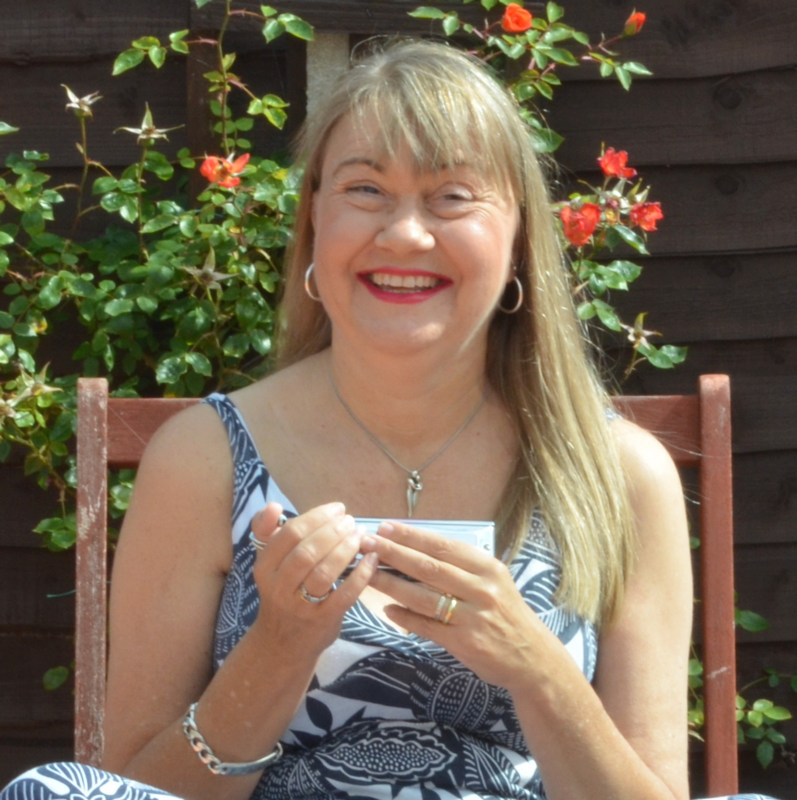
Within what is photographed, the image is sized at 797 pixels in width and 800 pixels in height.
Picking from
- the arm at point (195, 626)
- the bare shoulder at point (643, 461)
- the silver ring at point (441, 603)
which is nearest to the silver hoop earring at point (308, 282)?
the arm at point (195, 626)

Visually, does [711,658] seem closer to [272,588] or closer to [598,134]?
[272,588]

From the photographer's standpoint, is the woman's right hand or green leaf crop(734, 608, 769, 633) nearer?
the woman's right hand

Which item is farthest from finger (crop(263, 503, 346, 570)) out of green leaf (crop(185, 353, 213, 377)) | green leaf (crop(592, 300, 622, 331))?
green leaf (crop(592, 300, 622, 331))

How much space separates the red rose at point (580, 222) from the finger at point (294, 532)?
1081 millimetres

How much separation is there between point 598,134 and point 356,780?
1.58 m

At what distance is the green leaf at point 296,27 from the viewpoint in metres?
2.33

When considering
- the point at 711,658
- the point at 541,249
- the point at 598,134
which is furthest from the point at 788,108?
the point at 711,658

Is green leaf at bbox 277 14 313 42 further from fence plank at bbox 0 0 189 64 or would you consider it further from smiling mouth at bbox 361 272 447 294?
smiling mouth at bbox 361 272 447 294

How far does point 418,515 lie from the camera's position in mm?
1744

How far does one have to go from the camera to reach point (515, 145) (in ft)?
5.58

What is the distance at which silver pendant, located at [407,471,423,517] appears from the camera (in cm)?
175

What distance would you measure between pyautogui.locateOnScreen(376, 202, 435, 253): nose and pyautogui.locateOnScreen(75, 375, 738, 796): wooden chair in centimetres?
49

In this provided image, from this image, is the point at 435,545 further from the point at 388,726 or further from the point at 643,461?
the point at 643,461

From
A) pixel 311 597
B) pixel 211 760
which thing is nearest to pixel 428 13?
pixel 311 597
